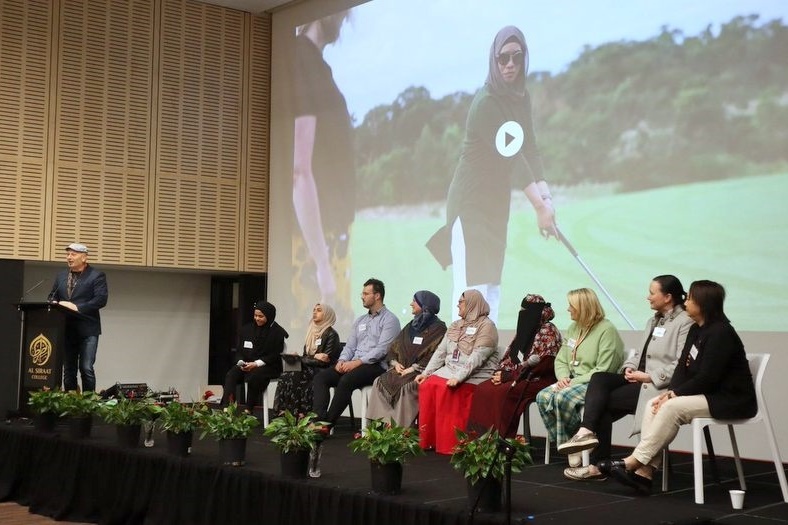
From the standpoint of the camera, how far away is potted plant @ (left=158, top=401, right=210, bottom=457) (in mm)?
4469

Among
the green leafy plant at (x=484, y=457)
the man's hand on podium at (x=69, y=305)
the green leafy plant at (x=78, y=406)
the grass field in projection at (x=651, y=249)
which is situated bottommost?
the green leafy plant at (x=78, y=406)

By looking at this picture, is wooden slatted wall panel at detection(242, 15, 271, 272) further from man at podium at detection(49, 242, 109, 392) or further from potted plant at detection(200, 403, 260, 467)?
potted plant at detection(200, 403, 260, 467)

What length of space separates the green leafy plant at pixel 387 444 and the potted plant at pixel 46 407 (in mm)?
2492

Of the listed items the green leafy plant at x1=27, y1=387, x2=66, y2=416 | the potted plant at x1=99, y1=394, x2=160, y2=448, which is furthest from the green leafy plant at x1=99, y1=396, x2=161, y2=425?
the green leafy plant at x1=27, y1=387, x2=66, y2=416

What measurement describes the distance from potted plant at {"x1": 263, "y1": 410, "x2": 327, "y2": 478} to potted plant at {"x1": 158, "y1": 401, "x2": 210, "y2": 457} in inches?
27.7

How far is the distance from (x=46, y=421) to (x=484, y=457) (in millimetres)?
3378

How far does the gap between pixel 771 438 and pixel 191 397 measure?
22.1 feet

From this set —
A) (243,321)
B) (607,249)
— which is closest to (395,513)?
(607,249)

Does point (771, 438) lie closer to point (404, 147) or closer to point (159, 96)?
point (404, 147)

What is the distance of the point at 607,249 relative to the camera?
227 inches

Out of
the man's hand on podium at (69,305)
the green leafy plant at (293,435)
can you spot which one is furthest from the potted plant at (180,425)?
the man's hand on podium at (69,305)

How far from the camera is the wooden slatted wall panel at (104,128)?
7961mm

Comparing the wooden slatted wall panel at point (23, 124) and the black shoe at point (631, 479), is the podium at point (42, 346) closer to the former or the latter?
the wooden slatted wall panel at point (23, 124)

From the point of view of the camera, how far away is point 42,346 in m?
5.83
